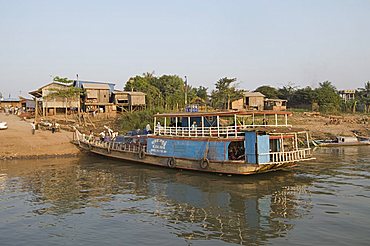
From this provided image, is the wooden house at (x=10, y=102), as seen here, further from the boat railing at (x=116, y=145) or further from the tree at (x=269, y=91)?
the tree at (x=269, y=91)

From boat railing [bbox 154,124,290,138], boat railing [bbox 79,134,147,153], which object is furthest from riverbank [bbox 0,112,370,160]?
boat railing [bbox 154,124,290,138]

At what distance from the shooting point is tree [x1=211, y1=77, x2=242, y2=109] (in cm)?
5347

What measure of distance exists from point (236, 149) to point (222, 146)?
134 centimetres

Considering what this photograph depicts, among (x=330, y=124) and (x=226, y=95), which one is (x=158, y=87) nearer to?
(x=226, y=95)

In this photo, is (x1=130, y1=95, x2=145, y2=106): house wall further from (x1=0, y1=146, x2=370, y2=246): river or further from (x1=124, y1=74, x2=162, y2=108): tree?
(x1=0, y1=146, x2=370, y2=246): river

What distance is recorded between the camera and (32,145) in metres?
30.0

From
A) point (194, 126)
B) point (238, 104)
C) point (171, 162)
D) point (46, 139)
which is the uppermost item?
point (238, 104)

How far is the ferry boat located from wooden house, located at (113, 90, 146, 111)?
2626cm

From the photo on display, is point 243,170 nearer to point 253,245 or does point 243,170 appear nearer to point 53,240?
point 253,245

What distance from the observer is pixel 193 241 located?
10.8 meters

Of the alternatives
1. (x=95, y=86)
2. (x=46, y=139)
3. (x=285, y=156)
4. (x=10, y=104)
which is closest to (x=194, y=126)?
(x=285, y=156)

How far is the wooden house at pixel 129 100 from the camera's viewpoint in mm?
52272

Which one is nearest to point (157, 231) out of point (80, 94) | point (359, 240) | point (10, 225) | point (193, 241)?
point (193, 241)

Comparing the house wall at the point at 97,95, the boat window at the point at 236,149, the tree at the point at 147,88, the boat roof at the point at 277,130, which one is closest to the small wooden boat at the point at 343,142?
the boat roof at the point at 277,130
